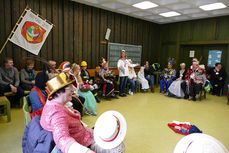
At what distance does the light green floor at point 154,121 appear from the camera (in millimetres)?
2512

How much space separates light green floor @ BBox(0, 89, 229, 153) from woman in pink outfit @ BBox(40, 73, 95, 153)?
1.22 metres

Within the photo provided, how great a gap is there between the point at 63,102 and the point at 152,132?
2.06 metres

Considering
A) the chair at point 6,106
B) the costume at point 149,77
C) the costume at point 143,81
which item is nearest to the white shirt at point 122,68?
the costume at point 143,81

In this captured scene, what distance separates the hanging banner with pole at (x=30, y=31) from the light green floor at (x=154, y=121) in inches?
65.2

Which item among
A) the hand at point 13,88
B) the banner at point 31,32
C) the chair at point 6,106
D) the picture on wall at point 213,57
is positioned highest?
the banner at point 31,32

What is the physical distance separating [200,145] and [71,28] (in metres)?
5.13

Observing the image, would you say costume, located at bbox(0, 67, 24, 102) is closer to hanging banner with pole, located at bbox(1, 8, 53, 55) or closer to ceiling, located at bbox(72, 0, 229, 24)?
hanging banner with pole, located at bbox(1, 8, 53, 55)

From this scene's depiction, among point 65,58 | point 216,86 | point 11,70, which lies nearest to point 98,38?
point 65,58

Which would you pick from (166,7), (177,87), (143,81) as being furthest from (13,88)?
(166,7)

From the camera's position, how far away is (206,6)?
527 centimetres

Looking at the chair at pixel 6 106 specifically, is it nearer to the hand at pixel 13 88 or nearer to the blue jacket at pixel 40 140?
the hand at pixel 13 88

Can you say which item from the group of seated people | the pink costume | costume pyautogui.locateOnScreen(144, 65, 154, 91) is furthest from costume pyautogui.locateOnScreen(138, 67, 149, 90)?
the pink costume

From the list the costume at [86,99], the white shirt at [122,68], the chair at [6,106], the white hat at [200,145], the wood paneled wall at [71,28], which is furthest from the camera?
the white shirt at [122,68]

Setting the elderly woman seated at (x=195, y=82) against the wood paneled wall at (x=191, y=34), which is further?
the wood paneled wall at (x=191, y=34)
